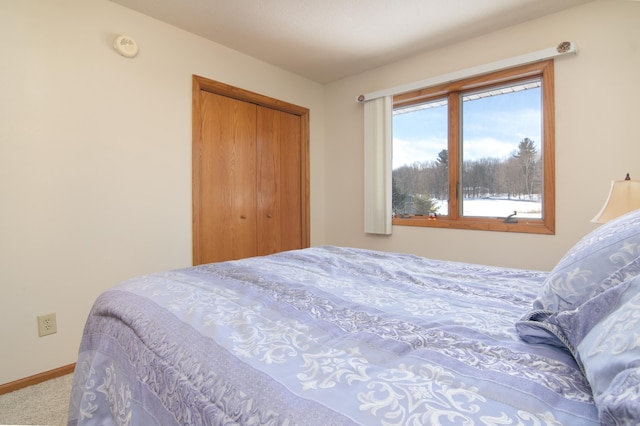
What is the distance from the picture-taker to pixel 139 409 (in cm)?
82

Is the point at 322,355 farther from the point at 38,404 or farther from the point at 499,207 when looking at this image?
the point at 499,207

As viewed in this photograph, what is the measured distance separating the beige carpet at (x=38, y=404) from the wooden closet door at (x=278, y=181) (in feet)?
5.94

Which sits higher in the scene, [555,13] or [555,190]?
[555,13]

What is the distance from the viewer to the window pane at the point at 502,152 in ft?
8.63

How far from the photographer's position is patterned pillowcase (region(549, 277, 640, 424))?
1.34 ft

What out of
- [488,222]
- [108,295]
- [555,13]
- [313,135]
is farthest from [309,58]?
[108,295]

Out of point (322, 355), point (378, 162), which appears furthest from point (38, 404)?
point (378, 162)

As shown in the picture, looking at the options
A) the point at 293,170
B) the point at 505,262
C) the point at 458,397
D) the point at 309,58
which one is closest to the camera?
the point at 458,397

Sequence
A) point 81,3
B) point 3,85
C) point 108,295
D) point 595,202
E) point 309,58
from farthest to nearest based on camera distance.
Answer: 1. point 309,58
2. point 595,202
3. point 81,3
4. point 3,85
5. point 108,295

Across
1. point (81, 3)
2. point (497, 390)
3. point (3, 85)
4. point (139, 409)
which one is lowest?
point (139, 409)

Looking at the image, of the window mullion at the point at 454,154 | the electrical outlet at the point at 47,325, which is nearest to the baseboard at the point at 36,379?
the electrical outlet at the point at 47,325

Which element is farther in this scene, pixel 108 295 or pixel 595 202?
pixel 595 202

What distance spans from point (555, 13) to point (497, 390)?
2.96m

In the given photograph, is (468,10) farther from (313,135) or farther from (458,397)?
(458,397)
